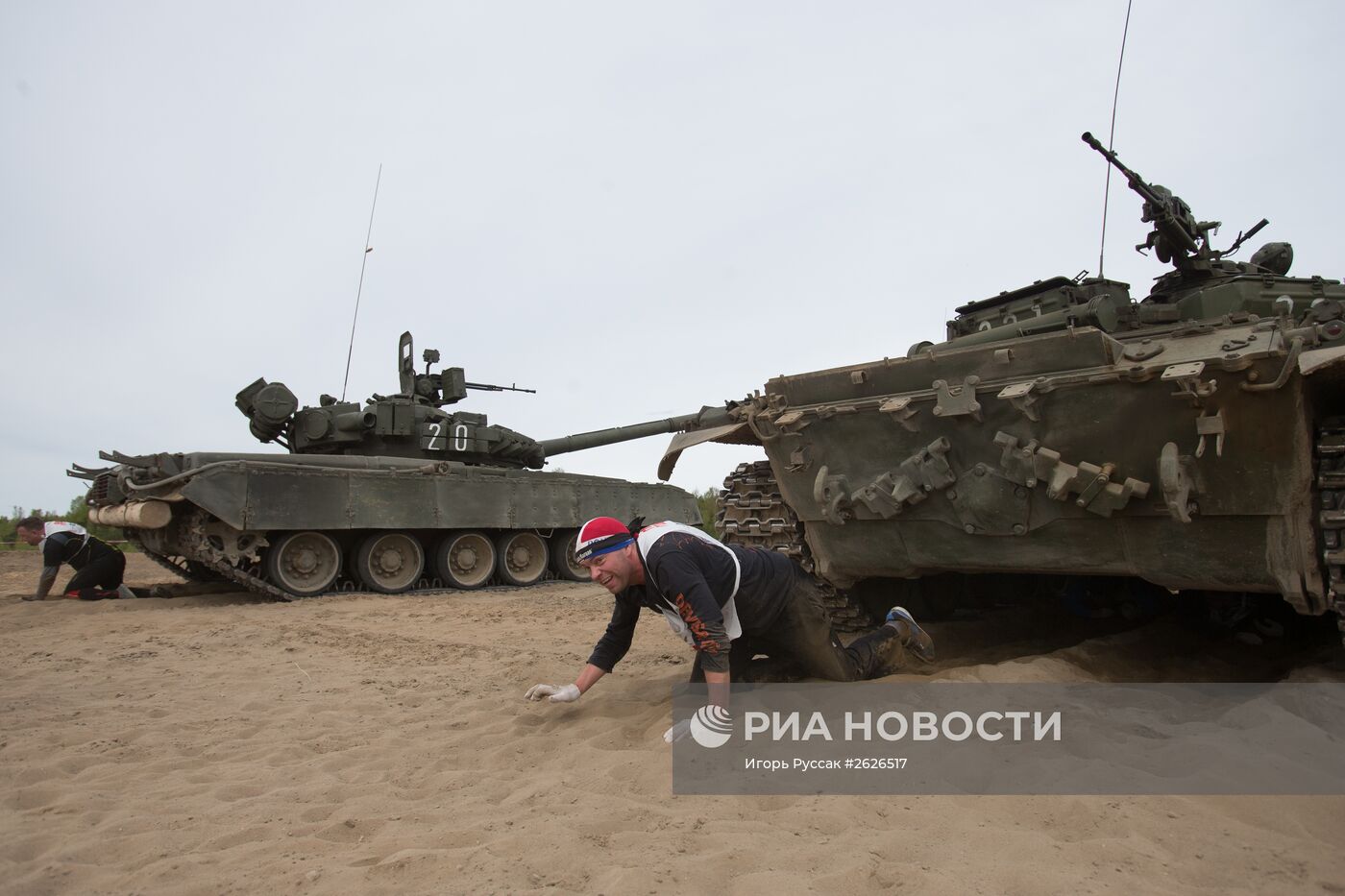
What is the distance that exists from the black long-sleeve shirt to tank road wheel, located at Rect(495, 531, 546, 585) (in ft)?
29.1

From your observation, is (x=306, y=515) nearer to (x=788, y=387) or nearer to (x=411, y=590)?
(x=411, y=590)

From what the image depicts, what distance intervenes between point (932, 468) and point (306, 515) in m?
8.22

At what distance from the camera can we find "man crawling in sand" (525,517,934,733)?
3656 mm

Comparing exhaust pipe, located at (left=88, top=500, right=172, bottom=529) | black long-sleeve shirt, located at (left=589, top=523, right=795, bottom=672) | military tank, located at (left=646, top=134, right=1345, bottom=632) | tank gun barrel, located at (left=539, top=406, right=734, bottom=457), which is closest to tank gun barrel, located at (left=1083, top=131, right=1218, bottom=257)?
military tank, located at (left=646, top=134, right=1345, bottom=632)

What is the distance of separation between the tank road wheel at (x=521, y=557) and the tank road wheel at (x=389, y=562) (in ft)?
4.07

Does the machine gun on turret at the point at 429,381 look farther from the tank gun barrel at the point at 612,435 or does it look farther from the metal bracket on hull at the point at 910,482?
the metal bracket on hull at the point at 910,482

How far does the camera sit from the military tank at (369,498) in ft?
33.1

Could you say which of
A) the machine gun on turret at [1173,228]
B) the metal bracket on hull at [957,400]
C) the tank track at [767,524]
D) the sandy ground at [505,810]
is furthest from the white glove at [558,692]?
the machine gun on turret at [1173,228]

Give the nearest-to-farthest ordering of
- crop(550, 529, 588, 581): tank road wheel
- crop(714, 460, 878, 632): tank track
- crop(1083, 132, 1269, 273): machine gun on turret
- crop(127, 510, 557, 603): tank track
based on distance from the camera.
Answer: crop(714, 460, 878, 632): tank track < crop(1083, 132, 1269, 273): machine gun on turret < crop(127, 510, 557, 603): tank track < crop(550, 529, 588, 581): tank road wheel

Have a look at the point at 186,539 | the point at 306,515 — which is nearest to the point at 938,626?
the point at 306,515

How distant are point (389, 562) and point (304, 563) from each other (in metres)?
1.08

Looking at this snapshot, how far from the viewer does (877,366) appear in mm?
4738

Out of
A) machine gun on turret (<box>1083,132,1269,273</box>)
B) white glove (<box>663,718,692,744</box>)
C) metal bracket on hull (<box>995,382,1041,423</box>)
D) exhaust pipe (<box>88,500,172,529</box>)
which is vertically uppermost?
machine gun on turret (<box>1083,132,1269,273</box>)

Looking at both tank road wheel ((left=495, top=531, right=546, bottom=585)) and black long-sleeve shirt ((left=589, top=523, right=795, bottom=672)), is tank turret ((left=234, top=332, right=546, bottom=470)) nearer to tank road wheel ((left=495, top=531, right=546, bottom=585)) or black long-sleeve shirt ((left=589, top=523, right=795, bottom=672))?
tank road wheel ((left=495, top=531, right=546, bottom=585))
